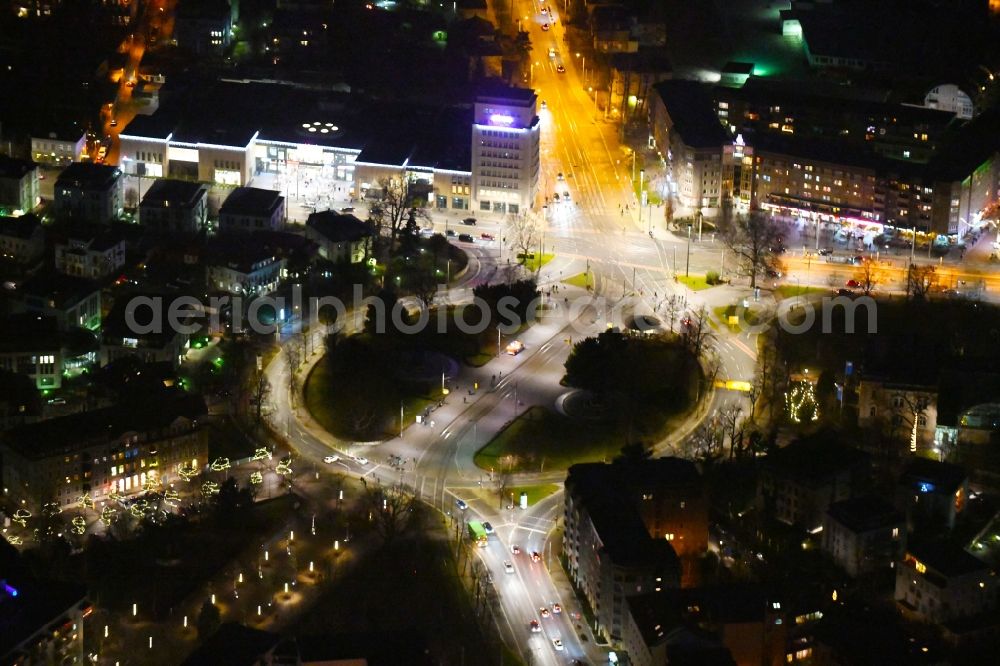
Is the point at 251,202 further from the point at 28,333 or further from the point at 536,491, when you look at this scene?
the point at 536,491

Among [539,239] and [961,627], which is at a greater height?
[539,239]

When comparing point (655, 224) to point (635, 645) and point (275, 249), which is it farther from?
point (635, 645)

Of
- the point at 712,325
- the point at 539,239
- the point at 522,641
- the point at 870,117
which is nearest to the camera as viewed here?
the point at 522,641

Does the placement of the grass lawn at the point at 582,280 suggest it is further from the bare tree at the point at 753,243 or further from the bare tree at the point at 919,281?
the bare tree at the point at 919,281

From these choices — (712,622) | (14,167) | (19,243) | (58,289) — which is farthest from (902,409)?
(14,167)

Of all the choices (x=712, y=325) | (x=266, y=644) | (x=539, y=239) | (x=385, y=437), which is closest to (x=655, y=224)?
(x=539, y=239)

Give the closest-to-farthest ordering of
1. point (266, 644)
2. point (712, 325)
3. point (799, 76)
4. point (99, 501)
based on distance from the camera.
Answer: point (266, 644)
point (99, 501)
point (712, 325)
point (799, 76)
